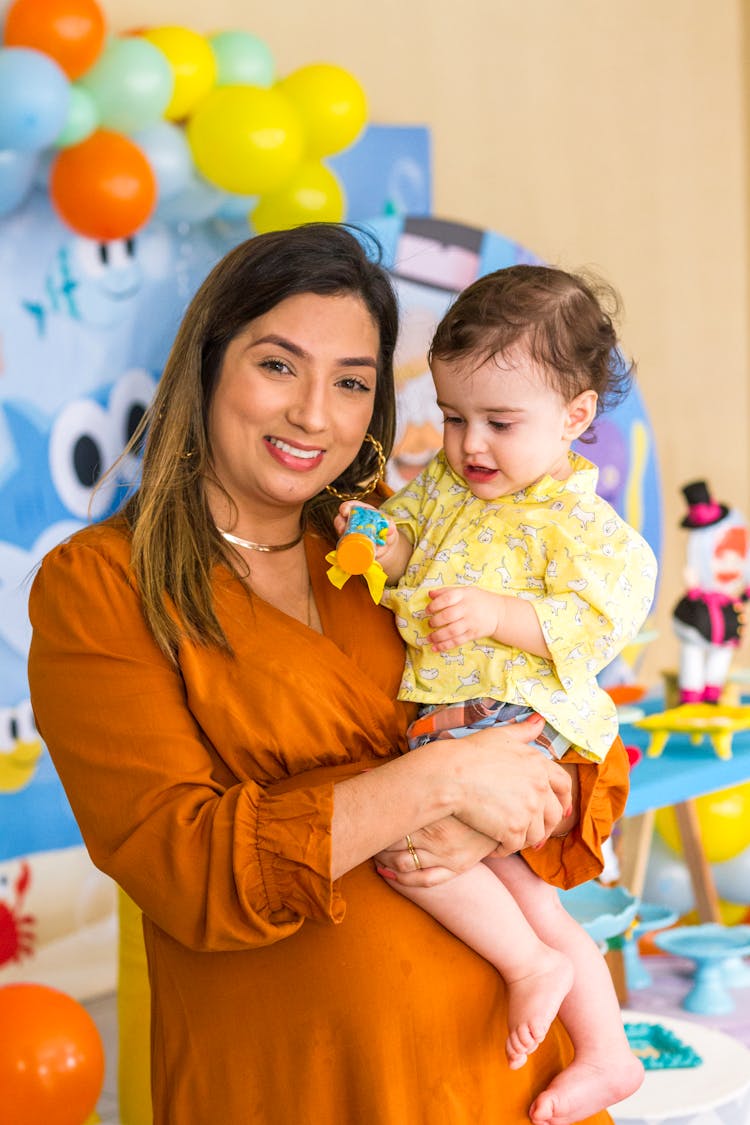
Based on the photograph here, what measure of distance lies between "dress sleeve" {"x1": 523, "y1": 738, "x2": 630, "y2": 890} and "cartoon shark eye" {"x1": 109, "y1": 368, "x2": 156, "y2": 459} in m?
2.16

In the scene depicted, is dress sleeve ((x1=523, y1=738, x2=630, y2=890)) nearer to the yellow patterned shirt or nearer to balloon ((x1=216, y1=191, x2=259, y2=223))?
the yellow patterned shirt

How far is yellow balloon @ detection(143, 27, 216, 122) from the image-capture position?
10.9 feet

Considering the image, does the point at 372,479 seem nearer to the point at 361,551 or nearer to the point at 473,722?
the point at 361,551

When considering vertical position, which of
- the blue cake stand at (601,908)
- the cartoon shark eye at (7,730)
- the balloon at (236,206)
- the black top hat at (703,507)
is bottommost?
the blue cake stand at (601,908)

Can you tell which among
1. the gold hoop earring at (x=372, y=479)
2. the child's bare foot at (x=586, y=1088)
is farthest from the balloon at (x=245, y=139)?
the child's bare foot at (x=586, y=1088)

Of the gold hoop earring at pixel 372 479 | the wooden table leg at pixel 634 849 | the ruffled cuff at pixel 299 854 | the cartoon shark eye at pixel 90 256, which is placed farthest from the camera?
the wooden table leg at pixel 634 849

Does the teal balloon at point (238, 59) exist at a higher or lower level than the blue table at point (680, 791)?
higher

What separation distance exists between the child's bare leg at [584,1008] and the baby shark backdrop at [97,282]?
6.25ft

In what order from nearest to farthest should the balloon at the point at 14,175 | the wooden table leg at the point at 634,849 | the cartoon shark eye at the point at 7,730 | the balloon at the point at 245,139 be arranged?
the balloon at the point at 14,175 < the balloon at the point at 245,139 < the cartoon shark eye at the point at 7,730 < the wooden table leg at the point at 634,849

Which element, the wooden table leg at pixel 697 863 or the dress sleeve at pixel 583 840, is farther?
the wooden table leg at pixel 697 863

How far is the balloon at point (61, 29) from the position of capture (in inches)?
121

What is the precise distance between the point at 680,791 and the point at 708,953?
520 millimetres

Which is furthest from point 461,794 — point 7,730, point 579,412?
point 7,730

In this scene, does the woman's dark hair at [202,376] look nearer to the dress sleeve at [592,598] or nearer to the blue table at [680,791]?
the dress sleeve at [592,598]
